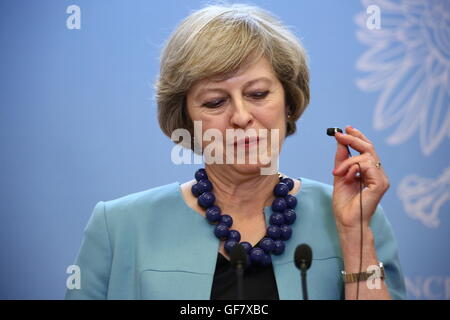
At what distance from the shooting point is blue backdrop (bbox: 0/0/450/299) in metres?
2.24

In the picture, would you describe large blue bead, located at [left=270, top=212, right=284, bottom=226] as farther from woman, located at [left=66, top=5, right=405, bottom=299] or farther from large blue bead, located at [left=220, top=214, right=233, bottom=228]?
large blue bead, located at [left=220, top=214, right=233, bottom=228]

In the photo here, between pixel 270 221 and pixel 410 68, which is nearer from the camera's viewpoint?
pixel 270 221

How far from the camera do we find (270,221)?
1.63 meters

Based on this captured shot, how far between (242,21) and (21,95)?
103cm

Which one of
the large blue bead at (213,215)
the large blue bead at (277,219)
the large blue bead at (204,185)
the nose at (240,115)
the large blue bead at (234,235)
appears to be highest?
the nose at (240,115)

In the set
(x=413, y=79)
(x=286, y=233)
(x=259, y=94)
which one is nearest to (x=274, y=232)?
(x=286, y=233)

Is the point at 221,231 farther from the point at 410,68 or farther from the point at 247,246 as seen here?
the point at 410,68

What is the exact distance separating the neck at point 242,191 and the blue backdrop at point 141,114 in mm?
619

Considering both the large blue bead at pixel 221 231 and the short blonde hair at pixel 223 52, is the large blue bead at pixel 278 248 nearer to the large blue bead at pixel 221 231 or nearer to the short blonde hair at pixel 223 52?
the large blue bead at pixel 221 231

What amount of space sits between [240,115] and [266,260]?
0.37 m

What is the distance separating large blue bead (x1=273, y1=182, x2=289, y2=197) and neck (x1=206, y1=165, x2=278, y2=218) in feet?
0.06

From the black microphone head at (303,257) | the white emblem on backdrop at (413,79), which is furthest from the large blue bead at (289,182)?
the white emblem on backdrop at (413,79)

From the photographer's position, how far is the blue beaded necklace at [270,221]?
156 centimetres
